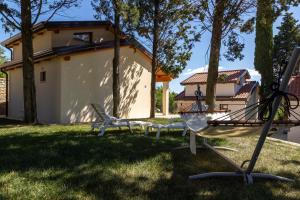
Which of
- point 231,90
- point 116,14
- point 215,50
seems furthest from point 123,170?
point 231,90

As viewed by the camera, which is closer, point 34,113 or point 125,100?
point 34,113

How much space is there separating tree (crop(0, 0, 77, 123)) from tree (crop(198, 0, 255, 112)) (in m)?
6.41

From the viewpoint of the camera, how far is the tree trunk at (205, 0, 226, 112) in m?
11.5

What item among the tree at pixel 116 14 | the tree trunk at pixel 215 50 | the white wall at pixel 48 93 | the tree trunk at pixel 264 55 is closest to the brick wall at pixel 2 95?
the white wall at pixel 48 93

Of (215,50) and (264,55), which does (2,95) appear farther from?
(264,55)

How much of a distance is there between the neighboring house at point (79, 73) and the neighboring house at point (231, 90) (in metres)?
14.4

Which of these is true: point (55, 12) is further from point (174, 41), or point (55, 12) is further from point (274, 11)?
point (274, 11)

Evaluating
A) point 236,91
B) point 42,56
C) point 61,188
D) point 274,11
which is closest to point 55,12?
point 42,56

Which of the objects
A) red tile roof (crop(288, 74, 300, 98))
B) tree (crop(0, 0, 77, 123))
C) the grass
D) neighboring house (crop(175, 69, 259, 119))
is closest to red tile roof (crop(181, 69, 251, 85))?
neighboring house (crop(175, 69, 259, 119))

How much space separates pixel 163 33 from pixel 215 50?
313 inches

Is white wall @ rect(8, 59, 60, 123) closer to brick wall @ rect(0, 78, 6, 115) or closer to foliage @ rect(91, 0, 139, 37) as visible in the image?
foliage @ rect(91, 0, 139, 37)

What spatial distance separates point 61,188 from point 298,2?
36.1 ft

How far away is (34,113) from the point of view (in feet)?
48.0

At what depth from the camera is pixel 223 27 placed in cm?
1236
